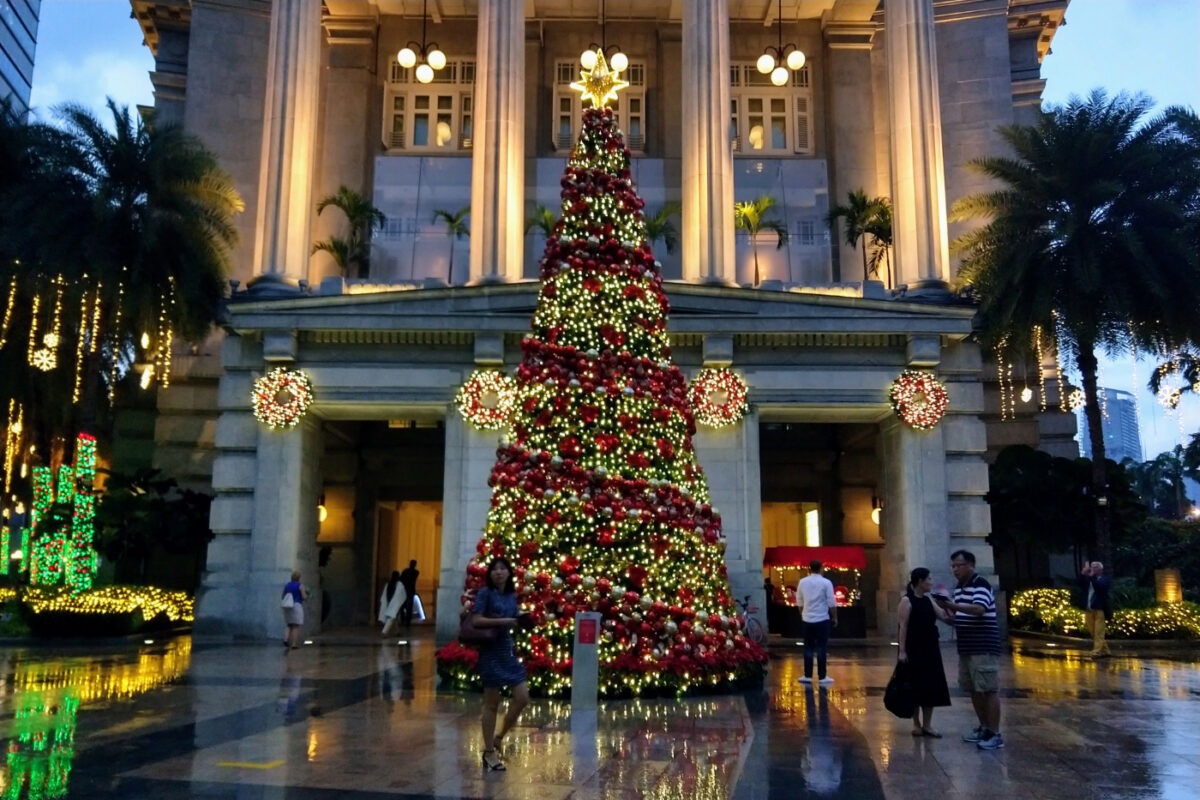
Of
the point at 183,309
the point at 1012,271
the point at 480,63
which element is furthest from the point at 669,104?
the point at 183,309

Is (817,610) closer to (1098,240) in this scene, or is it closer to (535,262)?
(1098,240)

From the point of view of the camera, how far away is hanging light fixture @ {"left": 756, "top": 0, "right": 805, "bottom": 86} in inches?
1246

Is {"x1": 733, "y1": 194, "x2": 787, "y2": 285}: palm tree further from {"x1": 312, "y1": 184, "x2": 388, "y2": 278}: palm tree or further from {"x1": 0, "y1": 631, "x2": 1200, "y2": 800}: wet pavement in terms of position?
{"x1": 0, "y1": 631, "x2": 1200, "y2": 800}: wet pavement

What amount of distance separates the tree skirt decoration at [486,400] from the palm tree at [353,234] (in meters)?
9.87

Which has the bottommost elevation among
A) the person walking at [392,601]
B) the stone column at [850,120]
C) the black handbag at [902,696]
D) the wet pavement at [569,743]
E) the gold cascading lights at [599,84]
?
the wet pavement at [569,743]

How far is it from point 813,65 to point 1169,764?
31.6 metres

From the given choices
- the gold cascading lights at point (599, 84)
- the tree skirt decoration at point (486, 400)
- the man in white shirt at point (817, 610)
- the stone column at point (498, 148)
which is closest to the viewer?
the man in white shirt at point (817, 610)

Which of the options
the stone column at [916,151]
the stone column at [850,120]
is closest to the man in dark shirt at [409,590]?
the stone column at [916,151]

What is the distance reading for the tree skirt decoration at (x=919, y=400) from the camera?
2577cm

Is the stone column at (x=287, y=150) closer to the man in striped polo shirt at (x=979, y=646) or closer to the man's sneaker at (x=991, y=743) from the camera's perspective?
the man in striped polo shirt at (x=979, y=646)

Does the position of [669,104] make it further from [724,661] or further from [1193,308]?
[724,661]

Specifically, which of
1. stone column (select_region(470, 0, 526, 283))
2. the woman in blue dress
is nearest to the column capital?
stone column (select_region(470, 0, 526, 283))

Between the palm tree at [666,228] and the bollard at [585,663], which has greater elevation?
the palm tree at [666,228]

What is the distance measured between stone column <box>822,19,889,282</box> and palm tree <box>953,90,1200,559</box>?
843 cm
